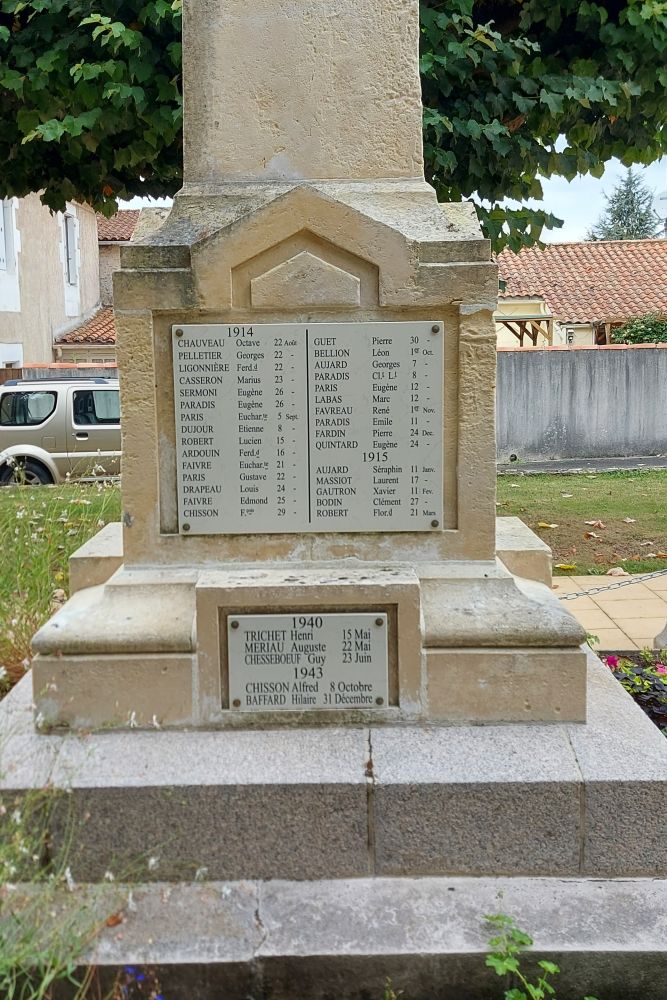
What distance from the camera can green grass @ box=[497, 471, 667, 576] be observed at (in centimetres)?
792

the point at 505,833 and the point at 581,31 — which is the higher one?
the point at 581,31

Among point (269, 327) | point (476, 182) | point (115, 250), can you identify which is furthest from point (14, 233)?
point (269, 327)

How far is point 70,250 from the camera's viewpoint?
82.4 ft

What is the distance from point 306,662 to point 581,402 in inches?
544

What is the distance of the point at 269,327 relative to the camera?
3129 millimetres

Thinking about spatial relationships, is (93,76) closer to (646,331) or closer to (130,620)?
(130,620)

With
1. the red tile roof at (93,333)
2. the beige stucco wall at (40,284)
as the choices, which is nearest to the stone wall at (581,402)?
the beige stucco wall at (40,284)

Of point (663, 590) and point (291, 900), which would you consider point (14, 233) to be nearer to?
point (663, 590)

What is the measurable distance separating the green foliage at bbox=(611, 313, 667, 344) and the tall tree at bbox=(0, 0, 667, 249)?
562 inches

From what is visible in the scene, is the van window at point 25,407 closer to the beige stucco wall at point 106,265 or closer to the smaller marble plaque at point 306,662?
the smaller marble plaque at point 306,662

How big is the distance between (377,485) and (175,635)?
2.71ft

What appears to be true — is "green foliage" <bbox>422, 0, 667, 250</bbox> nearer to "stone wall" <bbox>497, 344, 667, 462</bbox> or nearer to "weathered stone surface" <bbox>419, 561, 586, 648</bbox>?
"weathered stone surface" <bbox>419, 561, 586, 648</bbox>

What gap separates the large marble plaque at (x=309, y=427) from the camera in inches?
123

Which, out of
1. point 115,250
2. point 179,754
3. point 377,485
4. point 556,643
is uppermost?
point 115,250
